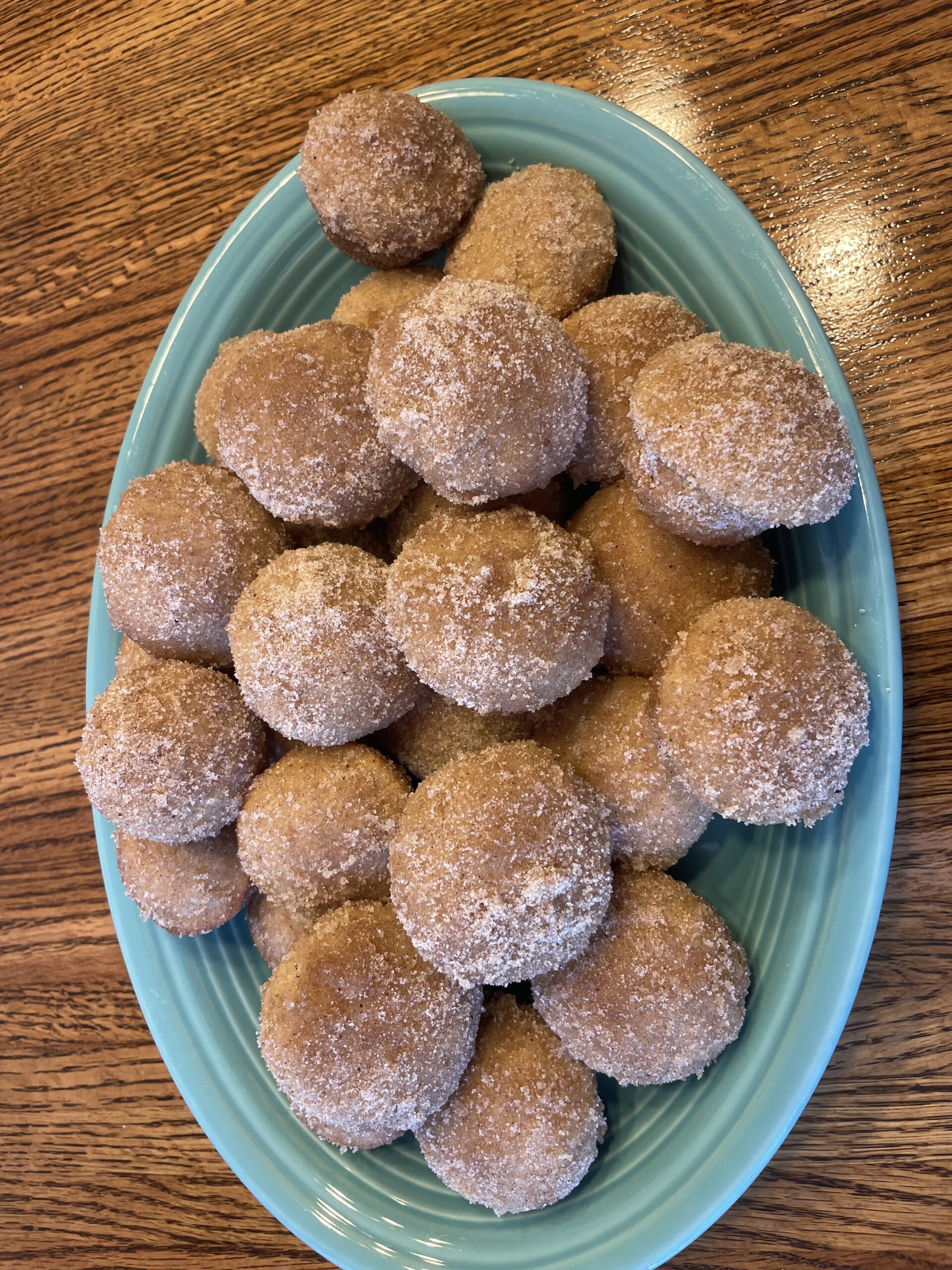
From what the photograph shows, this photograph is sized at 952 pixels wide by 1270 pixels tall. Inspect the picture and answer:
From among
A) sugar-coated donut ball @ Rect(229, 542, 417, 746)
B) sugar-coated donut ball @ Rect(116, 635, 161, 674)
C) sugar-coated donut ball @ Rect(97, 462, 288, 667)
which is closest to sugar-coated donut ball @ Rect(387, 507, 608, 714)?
sugar-coated donut ball @ Rect(229, 542, 417, 746)

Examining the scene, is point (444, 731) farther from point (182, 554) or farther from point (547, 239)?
point (547, 239)

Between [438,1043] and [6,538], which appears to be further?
[6,538]

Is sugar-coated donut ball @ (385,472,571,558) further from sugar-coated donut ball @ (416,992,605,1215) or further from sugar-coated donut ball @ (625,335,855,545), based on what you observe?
sugar-coated donut ball @ (416,992,605,1215)

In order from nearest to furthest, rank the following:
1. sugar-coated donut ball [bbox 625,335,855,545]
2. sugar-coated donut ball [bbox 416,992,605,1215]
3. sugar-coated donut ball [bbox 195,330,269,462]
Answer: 1. sugar-coated donut ball [bbox 625,335,855,545]
2. sugar-coated donut ball [bbox 416,992,605,1215]
3. sugar-coated donut ball [bbox 195,330,269,462]

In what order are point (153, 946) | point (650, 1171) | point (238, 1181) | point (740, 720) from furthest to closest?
point (238, 1181) < point (153, 946) < point (650, 1171) < point (740, 720)

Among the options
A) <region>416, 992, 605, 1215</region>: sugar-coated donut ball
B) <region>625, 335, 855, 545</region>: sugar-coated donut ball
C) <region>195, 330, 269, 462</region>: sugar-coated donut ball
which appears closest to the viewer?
<region>625, 335, 855, 545</region>: sugar-coated donut ball

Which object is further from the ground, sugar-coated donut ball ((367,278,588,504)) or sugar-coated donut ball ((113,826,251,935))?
sugar-coated donut ball ((367,278,588,504))

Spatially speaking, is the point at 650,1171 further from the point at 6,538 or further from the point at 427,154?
the point at 6,538

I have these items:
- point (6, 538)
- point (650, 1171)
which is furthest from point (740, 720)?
point (6, 538)

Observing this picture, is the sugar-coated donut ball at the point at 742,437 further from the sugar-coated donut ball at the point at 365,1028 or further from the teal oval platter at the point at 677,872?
the sugar-coated donut ball at the point at 365,1028
